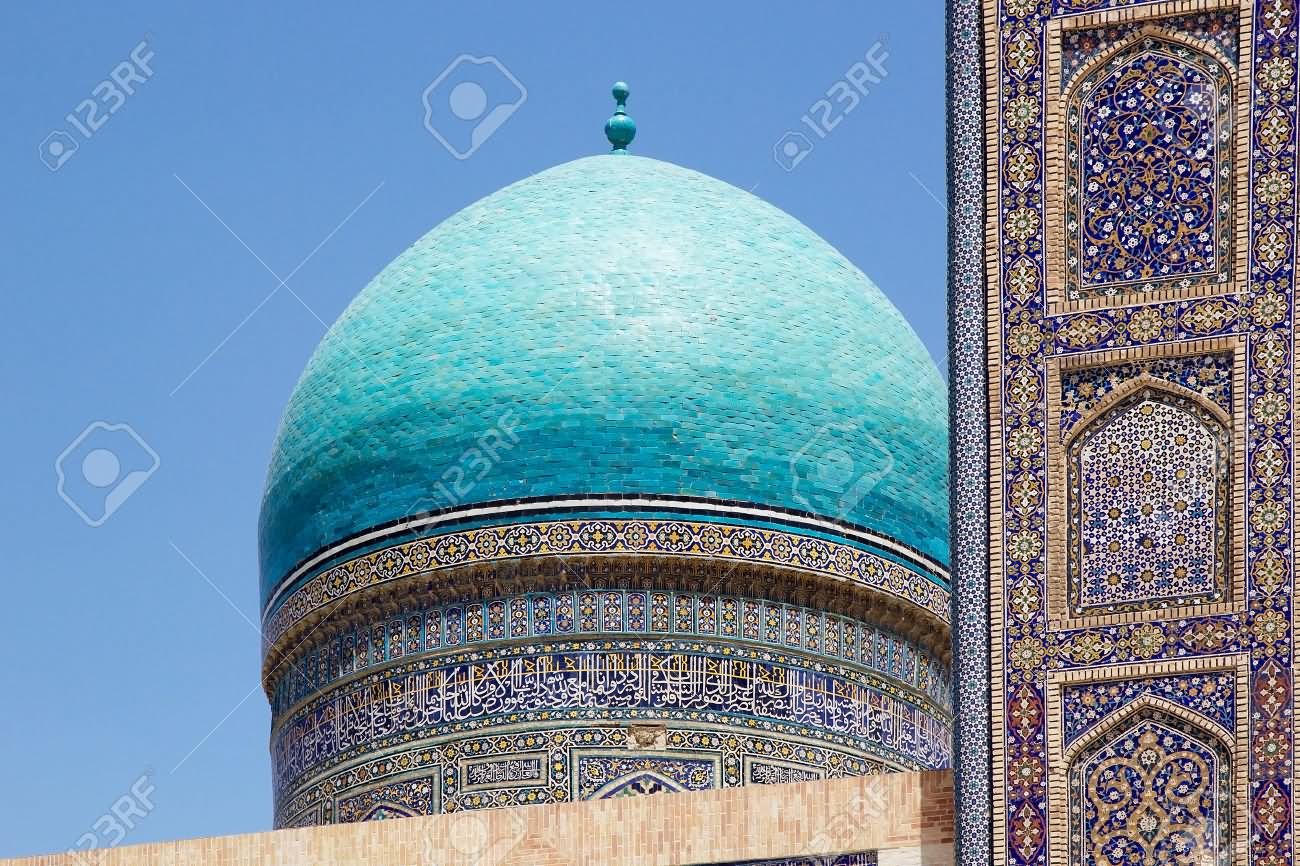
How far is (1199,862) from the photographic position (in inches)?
359

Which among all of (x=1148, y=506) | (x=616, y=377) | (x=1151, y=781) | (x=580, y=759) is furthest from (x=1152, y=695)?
(x=616, y=377)

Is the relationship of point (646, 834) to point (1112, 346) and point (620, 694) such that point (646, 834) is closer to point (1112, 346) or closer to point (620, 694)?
point (1112, 346)

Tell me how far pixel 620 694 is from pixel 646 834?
3.17 m

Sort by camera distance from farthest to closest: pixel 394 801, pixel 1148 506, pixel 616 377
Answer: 1. pixel 616 377
2. pixel 394 801
3. pixel 1148 506

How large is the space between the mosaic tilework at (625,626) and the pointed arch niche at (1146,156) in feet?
12.0

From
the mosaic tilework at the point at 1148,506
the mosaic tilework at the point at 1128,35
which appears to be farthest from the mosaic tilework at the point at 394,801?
the mosaic tilework at the point at 1128,35

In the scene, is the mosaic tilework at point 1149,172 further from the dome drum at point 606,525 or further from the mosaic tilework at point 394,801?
the mosaic tilework at point 394,801

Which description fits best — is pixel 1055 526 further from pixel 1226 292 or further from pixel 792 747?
pixel 792 747

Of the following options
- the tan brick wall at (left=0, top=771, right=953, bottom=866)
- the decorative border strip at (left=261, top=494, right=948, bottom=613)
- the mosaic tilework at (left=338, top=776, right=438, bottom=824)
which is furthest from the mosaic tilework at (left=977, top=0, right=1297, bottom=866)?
the mosaic tilework at (left=338, top=776, right=438, bottom=824)

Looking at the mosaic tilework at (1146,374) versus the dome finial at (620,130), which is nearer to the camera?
the mosaic tilework at (1146,374)

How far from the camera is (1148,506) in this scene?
9445 millimetres

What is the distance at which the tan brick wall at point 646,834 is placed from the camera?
955cm

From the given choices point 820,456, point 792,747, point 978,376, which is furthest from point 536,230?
point 978,376

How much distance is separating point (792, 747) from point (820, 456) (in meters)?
1.20
